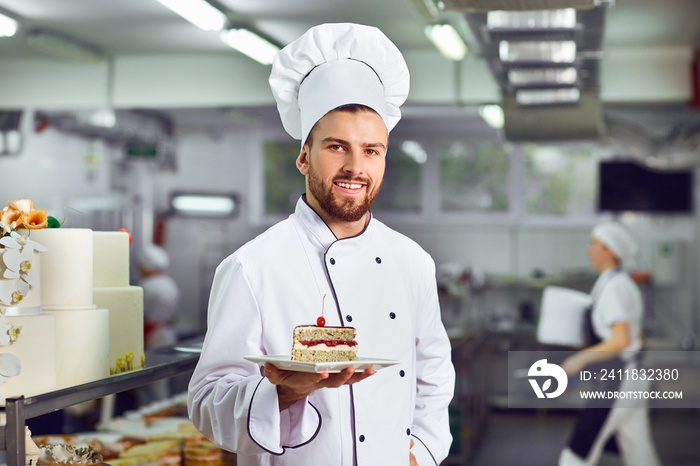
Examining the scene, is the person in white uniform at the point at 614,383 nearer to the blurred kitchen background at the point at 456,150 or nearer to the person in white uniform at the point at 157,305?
the blurred kitchen background at the point at 456,150

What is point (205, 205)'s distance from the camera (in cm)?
865

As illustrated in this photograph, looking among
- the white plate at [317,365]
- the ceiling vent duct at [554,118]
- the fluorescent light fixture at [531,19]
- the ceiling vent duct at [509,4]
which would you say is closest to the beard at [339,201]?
the white plate at [317,365]

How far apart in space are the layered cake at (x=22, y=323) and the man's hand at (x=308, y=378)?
0.47m

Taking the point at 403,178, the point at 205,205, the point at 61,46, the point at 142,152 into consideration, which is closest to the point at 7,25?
the point at 61,46

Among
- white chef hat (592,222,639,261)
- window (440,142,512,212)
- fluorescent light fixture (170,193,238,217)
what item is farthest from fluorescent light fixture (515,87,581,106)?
fluorescent light fixture (170,193,238,217)

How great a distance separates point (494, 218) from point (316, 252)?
7601 millimetres

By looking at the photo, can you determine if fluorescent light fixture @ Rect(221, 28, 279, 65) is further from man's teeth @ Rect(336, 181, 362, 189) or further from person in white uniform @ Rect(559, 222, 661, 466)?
man's teeth @ Rect(336, 181, 362, 189)

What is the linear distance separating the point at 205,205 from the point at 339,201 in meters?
7.10

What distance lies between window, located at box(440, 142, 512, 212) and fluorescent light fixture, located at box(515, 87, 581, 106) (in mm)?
3734

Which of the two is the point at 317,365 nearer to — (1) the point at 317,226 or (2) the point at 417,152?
(1) the point at 317,226

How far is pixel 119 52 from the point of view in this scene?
21.8ft

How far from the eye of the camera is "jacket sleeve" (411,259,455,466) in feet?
6.31

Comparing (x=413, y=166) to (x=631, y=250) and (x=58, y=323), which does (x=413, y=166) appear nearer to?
(x=631, y=250)

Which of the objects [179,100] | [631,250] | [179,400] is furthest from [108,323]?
[179,100]
